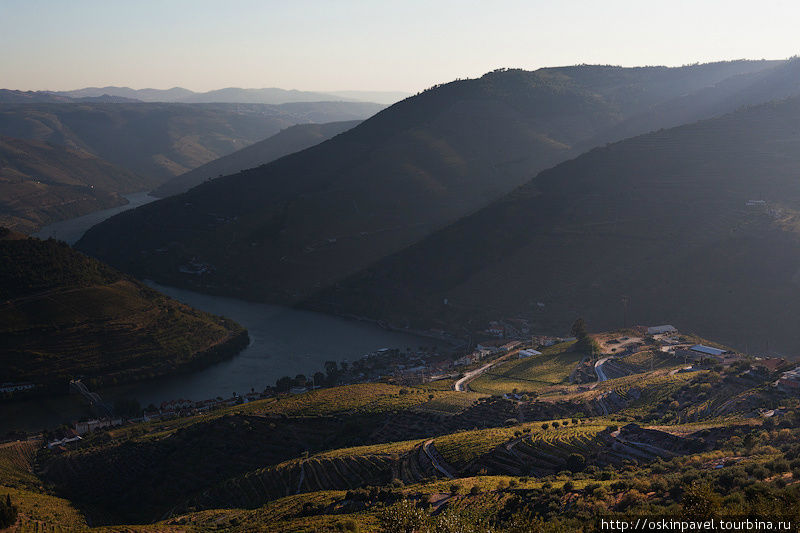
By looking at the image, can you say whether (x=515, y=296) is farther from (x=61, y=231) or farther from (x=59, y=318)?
(x=61, y=231)

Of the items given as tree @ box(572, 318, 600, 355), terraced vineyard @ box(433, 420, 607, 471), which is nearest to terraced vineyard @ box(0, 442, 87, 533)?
terraced vineyard @ box(433, 420, 607, 471)

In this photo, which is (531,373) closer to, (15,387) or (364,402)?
(364,402)

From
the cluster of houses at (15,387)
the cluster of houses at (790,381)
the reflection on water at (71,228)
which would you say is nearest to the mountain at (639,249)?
the cluster of houses at (790,381)

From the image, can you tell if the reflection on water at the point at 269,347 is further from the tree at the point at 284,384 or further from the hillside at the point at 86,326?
the tree at the point at 284,384

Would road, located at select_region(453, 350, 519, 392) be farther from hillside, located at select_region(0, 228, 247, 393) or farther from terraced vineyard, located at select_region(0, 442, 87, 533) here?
hillside, located at select_region(0, 228, 247, 393)

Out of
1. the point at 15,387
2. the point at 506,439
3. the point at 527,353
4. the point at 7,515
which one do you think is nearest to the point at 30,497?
the point at 7,515

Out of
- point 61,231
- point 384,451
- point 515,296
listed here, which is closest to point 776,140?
point 515,296
